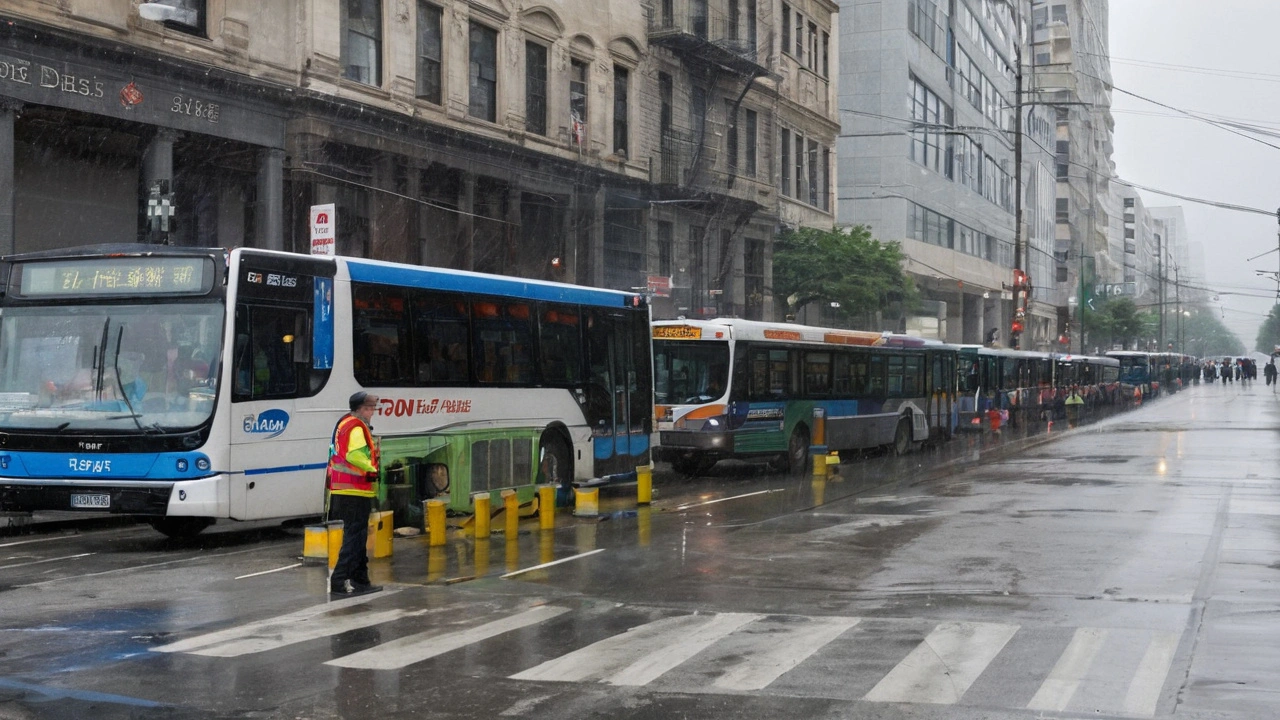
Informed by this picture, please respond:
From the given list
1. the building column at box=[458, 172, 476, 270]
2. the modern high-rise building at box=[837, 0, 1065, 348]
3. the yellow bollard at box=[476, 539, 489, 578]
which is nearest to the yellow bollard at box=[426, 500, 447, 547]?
the yellow bollard at box=[476, 539, 489, 578]

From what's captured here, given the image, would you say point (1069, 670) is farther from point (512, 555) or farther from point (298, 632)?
point (512, 555)

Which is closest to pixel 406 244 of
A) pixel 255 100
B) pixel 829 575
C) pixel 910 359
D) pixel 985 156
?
pixel 255 100

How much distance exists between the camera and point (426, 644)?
8852 mm

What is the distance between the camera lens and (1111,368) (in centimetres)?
7556

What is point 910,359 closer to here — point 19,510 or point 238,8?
point 238,8

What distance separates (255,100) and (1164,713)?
66.9 ft

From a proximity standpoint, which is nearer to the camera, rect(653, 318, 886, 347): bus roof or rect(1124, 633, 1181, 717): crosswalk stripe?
rect(1124, 633, 1181, 717): crosswalk stripe

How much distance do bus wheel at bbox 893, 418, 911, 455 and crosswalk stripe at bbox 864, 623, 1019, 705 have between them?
22328mm

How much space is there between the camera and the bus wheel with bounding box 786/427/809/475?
83.5 ft

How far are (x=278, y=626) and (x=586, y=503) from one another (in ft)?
25.7

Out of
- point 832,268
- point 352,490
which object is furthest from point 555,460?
point 832,268

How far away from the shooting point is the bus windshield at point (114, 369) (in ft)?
44.3

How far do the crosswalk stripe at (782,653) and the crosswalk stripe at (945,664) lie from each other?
62 centimetres

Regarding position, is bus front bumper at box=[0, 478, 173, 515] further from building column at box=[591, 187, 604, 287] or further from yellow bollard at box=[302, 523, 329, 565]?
building column at box=[591, 187, 604, 287]
